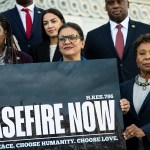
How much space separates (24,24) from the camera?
8.09 meters

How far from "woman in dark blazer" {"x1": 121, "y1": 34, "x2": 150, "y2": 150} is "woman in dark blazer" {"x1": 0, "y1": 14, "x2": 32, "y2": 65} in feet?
3.26

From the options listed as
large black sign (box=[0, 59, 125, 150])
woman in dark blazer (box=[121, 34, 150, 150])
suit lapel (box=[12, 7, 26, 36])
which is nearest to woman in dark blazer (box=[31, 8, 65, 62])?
suit lapel (box=[12, 7, 26, 36])

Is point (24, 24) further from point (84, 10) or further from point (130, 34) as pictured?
point (84, 10)

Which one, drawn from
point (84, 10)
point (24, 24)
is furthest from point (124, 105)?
point (84, 10)

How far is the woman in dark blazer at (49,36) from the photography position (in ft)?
24.9

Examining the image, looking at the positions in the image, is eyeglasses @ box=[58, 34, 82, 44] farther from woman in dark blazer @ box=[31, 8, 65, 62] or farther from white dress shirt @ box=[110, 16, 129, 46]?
white dress shirt @ box=[110, 16, 129, 46]

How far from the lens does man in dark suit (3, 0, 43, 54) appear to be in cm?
798

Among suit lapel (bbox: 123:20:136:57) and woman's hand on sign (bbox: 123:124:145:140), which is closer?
woman's hand on sign (bbox: 123:124:145:140)

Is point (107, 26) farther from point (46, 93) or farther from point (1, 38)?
point (46, 93)

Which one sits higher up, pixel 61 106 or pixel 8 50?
pixel 8 50

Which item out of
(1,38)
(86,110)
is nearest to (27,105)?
(86,110)

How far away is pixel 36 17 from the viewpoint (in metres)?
8.13

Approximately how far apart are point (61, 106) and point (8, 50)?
44.1 inches

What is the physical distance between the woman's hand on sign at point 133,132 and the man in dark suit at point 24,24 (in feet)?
7.50
